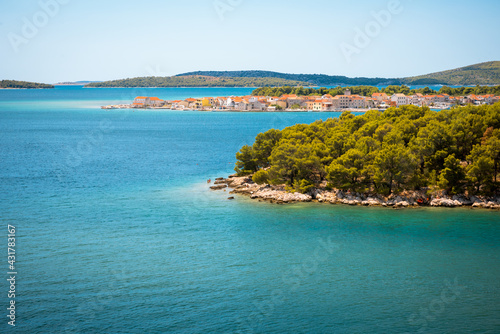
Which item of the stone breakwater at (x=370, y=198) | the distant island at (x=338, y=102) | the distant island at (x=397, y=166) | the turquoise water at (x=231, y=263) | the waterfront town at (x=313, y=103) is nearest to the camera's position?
the turquoise water at (x=231, y=263)

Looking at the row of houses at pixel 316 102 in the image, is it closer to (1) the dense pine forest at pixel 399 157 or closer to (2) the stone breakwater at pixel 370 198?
(1) the dense pine forest at pixel 399 157

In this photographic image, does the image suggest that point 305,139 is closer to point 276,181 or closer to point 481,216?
point 276,181

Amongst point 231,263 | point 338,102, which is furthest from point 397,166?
point 338,102

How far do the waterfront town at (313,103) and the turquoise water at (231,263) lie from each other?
101 meters

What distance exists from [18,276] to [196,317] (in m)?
9.95

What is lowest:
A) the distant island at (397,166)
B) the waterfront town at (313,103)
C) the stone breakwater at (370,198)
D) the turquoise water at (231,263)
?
the turquoise water at (231,263)

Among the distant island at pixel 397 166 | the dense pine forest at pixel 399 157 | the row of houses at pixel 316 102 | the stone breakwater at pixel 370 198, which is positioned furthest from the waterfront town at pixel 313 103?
the stone breakwater at pixel 370 198

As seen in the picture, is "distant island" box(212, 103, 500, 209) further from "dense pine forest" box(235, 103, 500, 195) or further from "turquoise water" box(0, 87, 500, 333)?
"turquoise water" box(0, 87, 500, 333)

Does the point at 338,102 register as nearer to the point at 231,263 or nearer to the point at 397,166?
the point at 397,166

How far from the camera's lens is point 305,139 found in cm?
4288

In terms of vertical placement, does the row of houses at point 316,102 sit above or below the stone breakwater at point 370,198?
above

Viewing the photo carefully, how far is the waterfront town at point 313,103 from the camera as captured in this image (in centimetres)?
13450

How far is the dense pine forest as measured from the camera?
3416 centimetres

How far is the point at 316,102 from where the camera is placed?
138m
